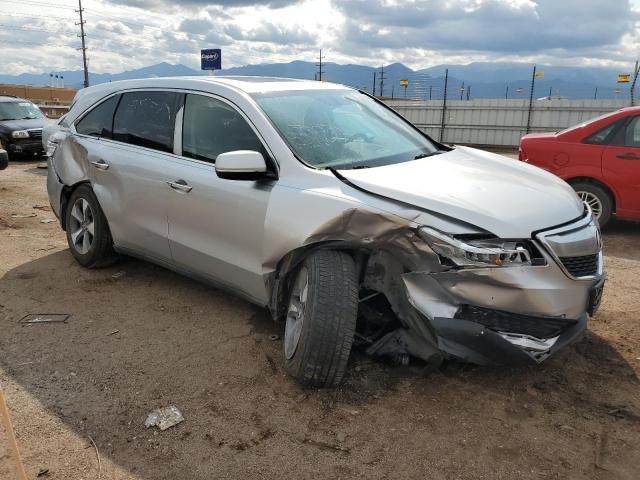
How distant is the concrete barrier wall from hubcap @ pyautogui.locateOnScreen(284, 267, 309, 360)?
18185mm

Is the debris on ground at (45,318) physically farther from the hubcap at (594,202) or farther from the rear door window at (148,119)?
the hubcap at (594,202)

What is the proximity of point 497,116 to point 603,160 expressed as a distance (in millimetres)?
15114

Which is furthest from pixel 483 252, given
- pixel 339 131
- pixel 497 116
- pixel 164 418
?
pixel 497 116

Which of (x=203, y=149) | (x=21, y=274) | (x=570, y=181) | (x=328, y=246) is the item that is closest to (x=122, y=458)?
(x=328, y=246)

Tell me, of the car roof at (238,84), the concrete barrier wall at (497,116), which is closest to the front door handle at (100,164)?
the car roof at (238,84)

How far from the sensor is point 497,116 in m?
20.7

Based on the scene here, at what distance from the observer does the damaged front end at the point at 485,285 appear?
8.82 feet

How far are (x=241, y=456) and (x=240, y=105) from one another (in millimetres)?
2215

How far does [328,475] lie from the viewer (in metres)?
2.47

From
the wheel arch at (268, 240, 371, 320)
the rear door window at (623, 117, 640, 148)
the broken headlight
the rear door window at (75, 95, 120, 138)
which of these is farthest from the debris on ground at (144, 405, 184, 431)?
the rear door window at (623, 117, 640, 148)

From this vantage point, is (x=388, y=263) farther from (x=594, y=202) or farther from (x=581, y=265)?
(x=594, y=202)

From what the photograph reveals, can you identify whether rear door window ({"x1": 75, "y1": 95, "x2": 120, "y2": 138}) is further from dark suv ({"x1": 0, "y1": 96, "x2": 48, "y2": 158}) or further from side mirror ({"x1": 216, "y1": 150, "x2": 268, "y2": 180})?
dark suv ({"x1": 0, "y1": 96, "x2": 48, "y2": 158})

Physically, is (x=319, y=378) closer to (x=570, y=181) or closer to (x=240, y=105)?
(x=240, y=105)

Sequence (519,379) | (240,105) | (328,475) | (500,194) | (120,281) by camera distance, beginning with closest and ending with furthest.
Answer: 1. (328,475)
2. (500,194)
3. (519,379)
4. (240,105)
5. (120,281)
